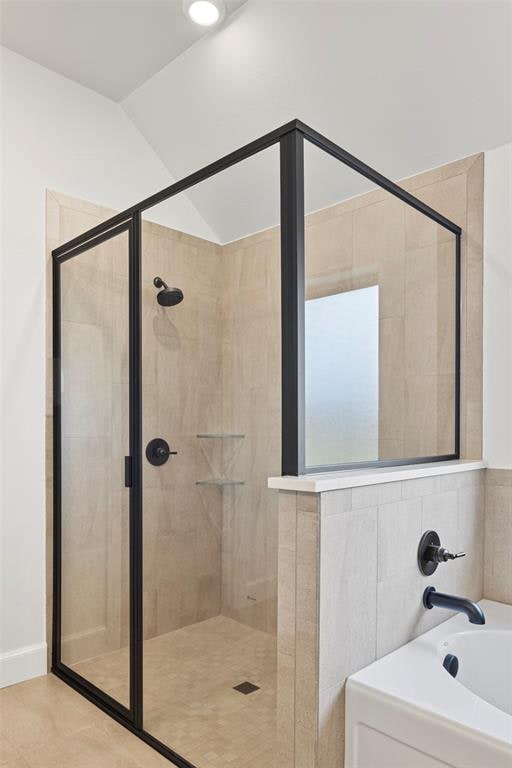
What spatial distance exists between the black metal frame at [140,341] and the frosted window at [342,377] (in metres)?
0.05

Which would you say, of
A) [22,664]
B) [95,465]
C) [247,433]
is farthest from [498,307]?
[22,664]

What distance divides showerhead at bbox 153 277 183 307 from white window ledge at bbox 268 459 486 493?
1057mm

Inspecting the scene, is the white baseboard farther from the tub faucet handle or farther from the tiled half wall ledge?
the tub faucet handle

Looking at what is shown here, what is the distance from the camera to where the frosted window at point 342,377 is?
1.52m

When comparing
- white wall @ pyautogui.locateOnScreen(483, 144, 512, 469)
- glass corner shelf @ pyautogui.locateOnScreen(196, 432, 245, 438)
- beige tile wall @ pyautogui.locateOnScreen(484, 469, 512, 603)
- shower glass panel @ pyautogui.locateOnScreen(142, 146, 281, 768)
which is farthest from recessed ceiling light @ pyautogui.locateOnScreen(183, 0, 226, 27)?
beige tile wall @ pyautogui.locateOnScreen(484, 469, 512, 603)

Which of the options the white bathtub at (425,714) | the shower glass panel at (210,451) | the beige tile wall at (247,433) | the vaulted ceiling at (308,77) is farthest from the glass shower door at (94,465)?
the white bathtub at (425,714)

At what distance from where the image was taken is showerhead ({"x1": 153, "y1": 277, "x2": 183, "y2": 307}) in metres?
2.19

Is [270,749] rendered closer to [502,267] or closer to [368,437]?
[368,437]

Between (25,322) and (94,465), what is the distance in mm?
723

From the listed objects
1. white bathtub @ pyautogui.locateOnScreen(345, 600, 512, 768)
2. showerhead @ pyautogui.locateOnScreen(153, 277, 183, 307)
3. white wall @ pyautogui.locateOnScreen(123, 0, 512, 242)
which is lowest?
white bathtub @ pyautogui.locateOnScreen(345, 600, 512, 768)

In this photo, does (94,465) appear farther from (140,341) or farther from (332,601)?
(332,601)

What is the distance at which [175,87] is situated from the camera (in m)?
2.63

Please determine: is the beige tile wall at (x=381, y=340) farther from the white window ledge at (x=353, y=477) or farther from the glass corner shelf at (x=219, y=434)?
the white window ledge at (x=353, y=477)

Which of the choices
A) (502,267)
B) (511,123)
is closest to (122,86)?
(511,123)
